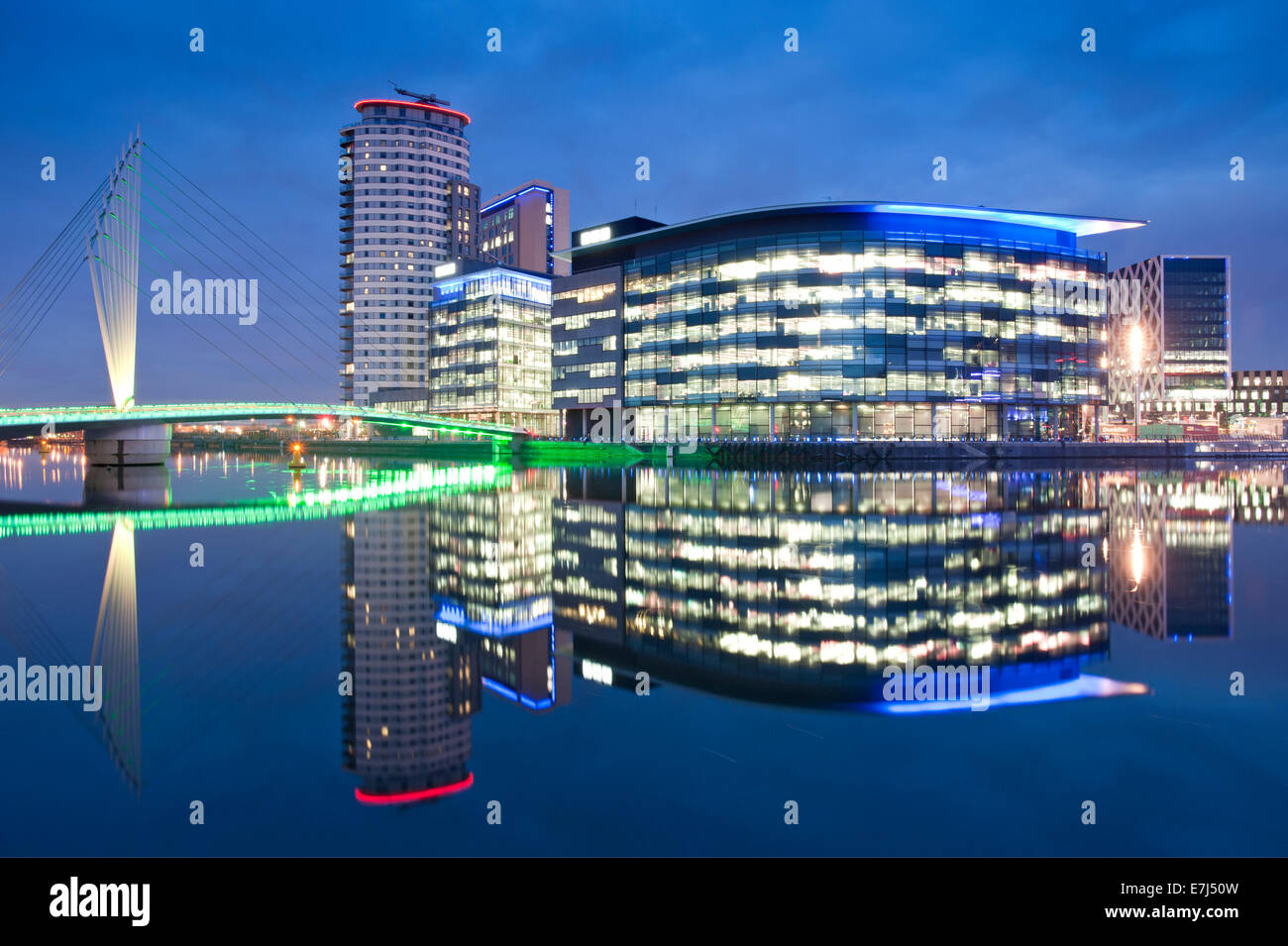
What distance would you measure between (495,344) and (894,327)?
216 ft

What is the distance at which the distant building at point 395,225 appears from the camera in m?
165

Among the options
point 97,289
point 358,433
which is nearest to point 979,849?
point 97,289

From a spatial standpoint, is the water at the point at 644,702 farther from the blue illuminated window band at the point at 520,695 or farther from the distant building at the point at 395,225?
the distant building at the point at 395,225

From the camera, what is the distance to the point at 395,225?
543ft

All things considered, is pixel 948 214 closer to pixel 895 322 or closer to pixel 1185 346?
pixel 895 322

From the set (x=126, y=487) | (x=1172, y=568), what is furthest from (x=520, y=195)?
(x=1172, y=568)

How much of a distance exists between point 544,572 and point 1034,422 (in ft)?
310

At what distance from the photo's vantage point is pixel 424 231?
16700 centimetres

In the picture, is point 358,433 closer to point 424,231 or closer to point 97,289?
point 424,231

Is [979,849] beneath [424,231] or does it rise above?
beneath

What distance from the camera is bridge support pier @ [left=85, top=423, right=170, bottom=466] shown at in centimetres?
6581

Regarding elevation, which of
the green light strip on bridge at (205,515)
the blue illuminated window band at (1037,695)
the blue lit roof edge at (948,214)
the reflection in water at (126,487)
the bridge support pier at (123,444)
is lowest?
the blue illuminated window band at (1037,695)

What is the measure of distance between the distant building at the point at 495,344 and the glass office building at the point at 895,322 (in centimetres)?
3997

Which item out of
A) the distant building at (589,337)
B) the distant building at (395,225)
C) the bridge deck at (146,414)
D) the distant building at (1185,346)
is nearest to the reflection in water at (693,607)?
the bridge deck at (146,414)
